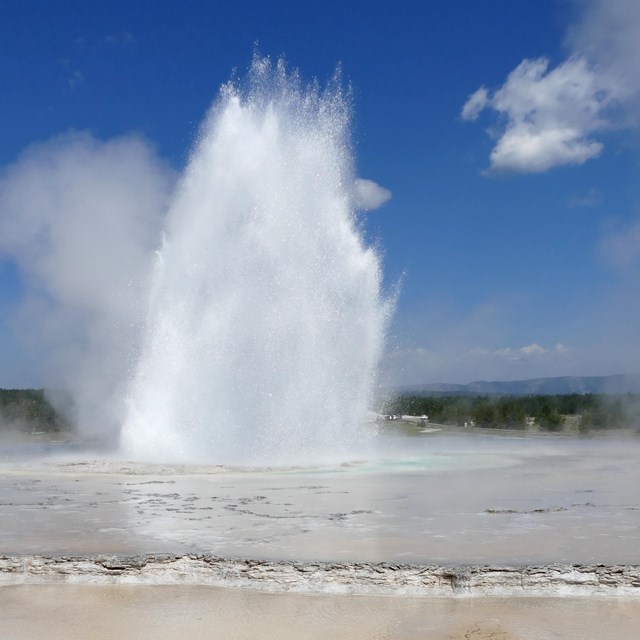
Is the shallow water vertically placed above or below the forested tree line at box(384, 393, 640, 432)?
below

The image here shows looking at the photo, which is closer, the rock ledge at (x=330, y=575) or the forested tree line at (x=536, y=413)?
the rock ledge at (x=330, y=575)

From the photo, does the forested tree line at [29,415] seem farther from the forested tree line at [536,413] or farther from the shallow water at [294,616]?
the shallow water at [294,616]

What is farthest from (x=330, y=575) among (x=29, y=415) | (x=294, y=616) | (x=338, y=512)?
(x=29, y=415)

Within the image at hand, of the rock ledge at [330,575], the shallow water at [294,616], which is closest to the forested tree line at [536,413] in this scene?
the rock ledge at [330,575]

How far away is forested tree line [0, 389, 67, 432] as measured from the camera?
39.1 metres

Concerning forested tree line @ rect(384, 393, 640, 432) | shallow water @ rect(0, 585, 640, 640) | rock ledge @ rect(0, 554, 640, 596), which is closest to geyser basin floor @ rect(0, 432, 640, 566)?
rock ledge @ rect(0, 554, 640, 596)

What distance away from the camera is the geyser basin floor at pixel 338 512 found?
7898 mm

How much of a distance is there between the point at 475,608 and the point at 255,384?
1425cm

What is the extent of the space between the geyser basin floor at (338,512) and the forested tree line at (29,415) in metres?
22.3

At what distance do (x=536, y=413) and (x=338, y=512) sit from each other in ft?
125

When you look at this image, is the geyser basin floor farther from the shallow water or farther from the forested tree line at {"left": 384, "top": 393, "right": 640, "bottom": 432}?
the forested tree line at {"left": 384, "top": 393, "right": 640, "bottom": 432}

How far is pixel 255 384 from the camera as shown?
2000 cm

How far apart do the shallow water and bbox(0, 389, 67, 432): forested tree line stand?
110 ft

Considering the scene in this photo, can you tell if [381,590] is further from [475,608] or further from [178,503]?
[178,503]
